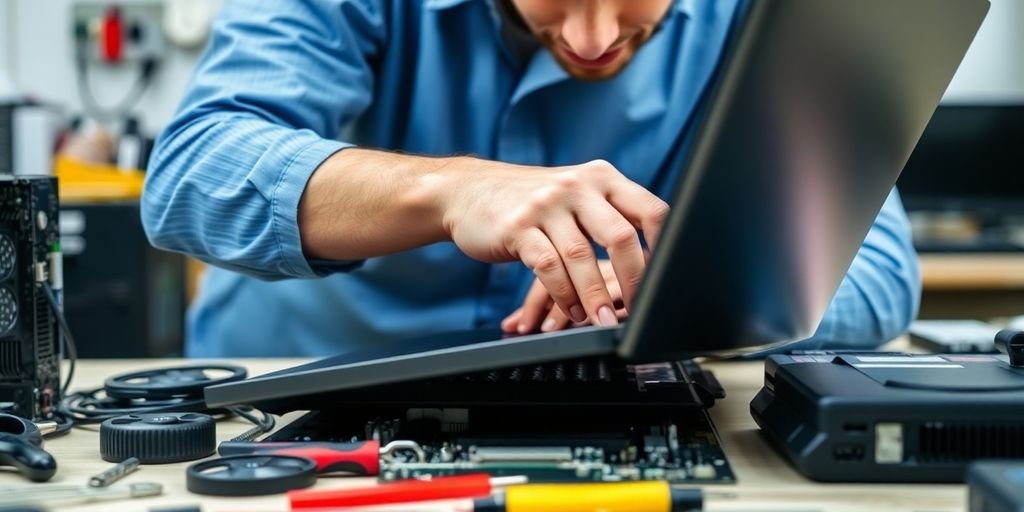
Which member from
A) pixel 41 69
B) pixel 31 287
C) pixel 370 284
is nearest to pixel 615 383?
pixel 31 287

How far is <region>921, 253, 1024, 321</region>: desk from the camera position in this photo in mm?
2043

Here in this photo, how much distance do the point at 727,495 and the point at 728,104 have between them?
0.18 metres

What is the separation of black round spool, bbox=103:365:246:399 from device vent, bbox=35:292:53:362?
0.05m

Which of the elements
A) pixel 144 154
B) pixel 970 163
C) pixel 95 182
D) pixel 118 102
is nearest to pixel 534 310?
pixel 95 182

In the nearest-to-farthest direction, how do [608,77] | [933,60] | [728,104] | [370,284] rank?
[728,104] < [933,60] < [608,77] < [370,284]

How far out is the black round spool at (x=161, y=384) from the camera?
2.28 feet

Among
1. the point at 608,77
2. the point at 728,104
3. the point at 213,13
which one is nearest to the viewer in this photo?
the point at 728,104

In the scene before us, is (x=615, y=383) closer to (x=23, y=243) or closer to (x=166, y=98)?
(x=23, y=243)

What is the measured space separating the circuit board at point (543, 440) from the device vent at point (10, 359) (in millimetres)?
188

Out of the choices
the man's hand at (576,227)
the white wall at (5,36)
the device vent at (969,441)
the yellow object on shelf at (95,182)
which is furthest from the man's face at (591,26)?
the white wall at (5,36)

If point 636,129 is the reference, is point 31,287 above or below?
below

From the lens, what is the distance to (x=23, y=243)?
660 mm

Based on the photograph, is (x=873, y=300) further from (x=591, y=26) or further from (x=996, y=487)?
(x=996, y=487)

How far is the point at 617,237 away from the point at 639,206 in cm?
3
